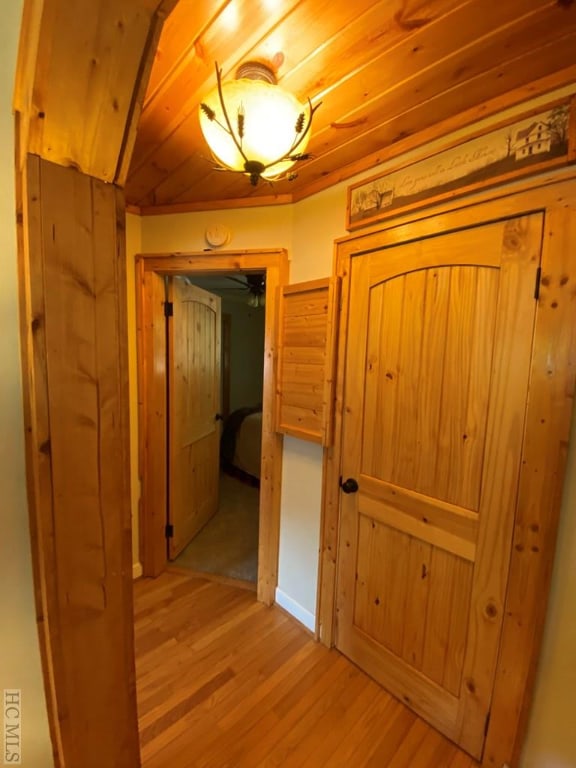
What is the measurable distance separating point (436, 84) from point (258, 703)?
2544mm

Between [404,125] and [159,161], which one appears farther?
[159,161]

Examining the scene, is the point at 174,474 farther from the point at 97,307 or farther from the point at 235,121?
the point at 235,121

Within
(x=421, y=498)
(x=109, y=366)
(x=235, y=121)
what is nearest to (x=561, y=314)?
(x=421, y=498)

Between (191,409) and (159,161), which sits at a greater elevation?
(159,161)

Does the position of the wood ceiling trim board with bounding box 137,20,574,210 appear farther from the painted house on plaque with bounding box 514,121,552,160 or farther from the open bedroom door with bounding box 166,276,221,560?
the open bedroom door with bounding box 166,276,221,560

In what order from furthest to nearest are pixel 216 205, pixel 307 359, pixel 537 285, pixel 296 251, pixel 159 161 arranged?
pixel 216 205
pixel 296 251
pixel 307 359
pixel 159 161
pixel 537 285

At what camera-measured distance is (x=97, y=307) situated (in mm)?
716

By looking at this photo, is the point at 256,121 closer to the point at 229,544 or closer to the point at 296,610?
the point at 296,610

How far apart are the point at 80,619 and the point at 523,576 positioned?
1.32 meters

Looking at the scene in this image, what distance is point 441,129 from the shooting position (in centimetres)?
128

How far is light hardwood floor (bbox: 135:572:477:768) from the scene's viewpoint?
129cm

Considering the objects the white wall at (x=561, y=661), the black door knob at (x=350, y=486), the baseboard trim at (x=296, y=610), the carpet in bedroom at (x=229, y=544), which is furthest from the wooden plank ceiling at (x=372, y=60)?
the carpet in bedroom at (x=229, y=544)

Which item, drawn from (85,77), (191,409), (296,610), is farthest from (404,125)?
(296,610)

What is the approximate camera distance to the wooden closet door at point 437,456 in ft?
3.79
